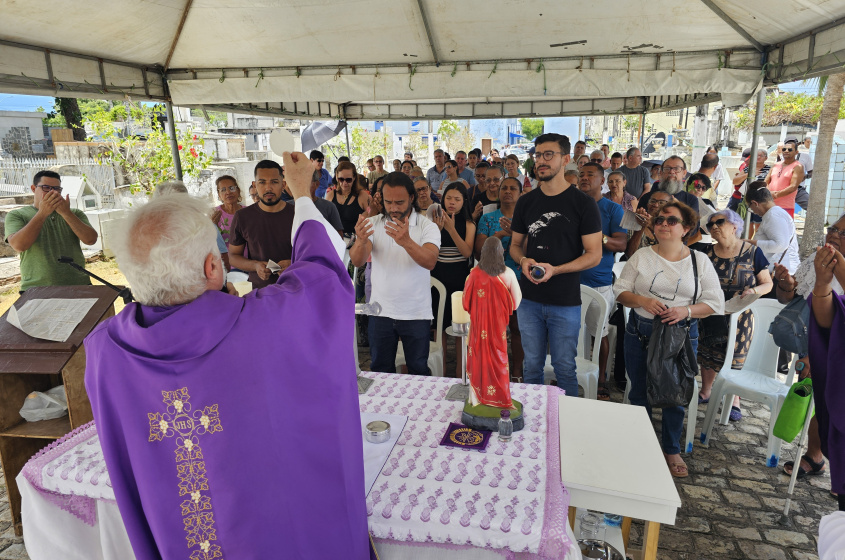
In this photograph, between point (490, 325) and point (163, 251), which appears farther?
point (490, 325)

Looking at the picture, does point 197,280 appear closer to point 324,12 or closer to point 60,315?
point 60,315

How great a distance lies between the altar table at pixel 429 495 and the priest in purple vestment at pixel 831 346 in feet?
3.92

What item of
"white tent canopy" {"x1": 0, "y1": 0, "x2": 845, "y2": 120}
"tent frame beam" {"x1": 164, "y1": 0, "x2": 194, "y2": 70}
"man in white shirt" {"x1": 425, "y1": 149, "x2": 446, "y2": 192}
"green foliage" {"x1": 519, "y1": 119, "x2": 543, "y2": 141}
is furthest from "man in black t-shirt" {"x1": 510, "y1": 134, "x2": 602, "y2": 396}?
"green foliage" {"x1": 519, "y1": 119, "x2": 543, "y2": 141}

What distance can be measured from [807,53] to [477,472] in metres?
4.20

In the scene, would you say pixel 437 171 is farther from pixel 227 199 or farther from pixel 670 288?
pixel 670 288

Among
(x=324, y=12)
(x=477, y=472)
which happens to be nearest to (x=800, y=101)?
(x=324, y=12)

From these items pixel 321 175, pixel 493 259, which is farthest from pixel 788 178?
pixel 493 259

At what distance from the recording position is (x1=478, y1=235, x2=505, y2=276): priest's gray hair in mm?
2053

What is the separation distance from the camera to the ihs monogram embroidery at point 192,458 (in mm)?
1320

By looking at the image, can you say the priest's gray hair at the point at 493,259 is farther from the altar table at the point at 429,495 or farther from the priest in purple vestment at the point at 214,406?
the priest in purple vestment at the point at 214,406

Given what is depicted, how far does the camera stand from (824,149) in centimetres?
819

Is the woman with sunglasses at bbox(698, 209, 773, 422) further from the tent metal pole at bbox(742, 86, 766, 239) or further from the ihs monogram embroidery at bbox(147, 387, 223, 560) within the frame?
the ihs monogram embroidery at bbox(147, 387, 223, 560)

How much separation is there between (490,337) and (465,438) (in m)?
0.40

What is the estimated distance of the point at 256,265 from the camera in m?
3.54
